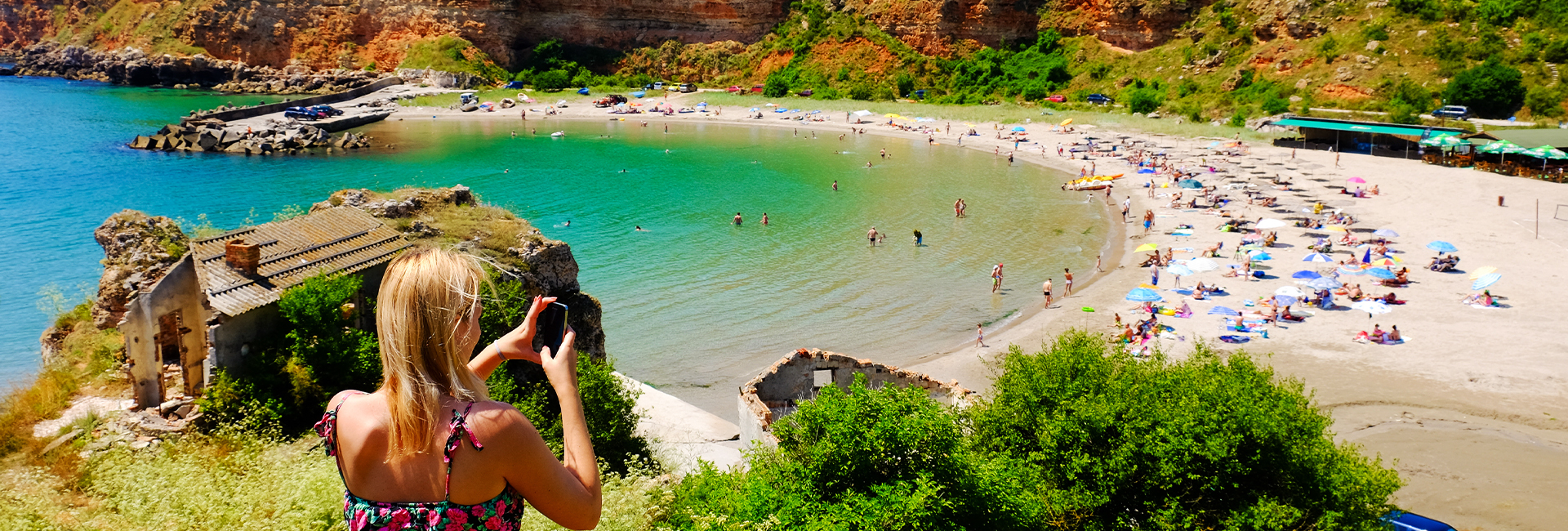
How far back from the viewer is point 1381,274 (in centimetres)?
3206

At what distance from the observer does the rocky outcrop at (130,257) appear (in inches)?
700

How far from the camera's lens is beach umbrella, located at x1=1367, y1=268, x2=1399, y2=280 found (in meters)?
31.8

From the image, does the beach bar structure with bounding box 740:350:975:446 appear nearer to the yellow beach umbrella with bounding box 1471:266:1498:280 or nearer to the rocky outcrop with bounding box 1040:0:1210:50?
the yellow beach umbrella with bounding box 1471:266:1498:280

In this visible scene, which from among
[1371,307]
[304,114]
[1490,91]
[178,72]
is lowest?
[1371,307]

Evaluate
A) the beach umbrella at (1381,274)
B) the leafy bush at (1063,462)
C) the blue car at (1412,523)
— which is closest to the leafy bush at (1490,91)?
the beach umbrella at (1381,274)

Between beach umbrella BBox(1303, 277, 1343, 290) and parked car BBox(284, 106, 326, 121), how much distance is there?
76.5 meters

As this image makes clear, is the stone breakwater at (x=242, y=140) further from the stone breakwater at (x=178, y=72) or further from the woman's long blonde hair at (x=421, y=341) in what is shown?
the woman's long blonde hair at (x=421, y=341)

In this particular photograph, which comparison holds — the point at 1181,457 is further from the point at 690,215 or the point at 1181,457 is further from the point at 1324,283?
the point at 690,215

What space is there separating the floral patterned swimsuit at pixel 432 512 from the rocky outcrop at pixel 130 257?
1693 cm

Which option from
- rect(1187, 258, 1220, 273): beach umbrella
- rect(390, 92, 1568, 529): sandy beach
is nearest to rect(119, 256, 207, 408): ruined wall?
rect(390, 92, 1568, 529): sandy beach

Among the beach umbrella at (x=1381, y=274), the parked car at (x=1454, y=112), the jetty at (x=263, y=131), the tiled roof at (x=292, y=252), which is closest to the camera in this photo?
the tiled roof at (x=292, y=252)

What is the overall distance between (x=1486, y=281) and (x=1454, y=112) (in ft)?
132

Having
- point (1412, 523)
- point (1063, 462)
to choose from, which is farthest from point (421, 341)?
point (1412, 523)

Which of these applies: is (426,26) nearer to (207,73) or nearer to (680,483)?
(207,73)
